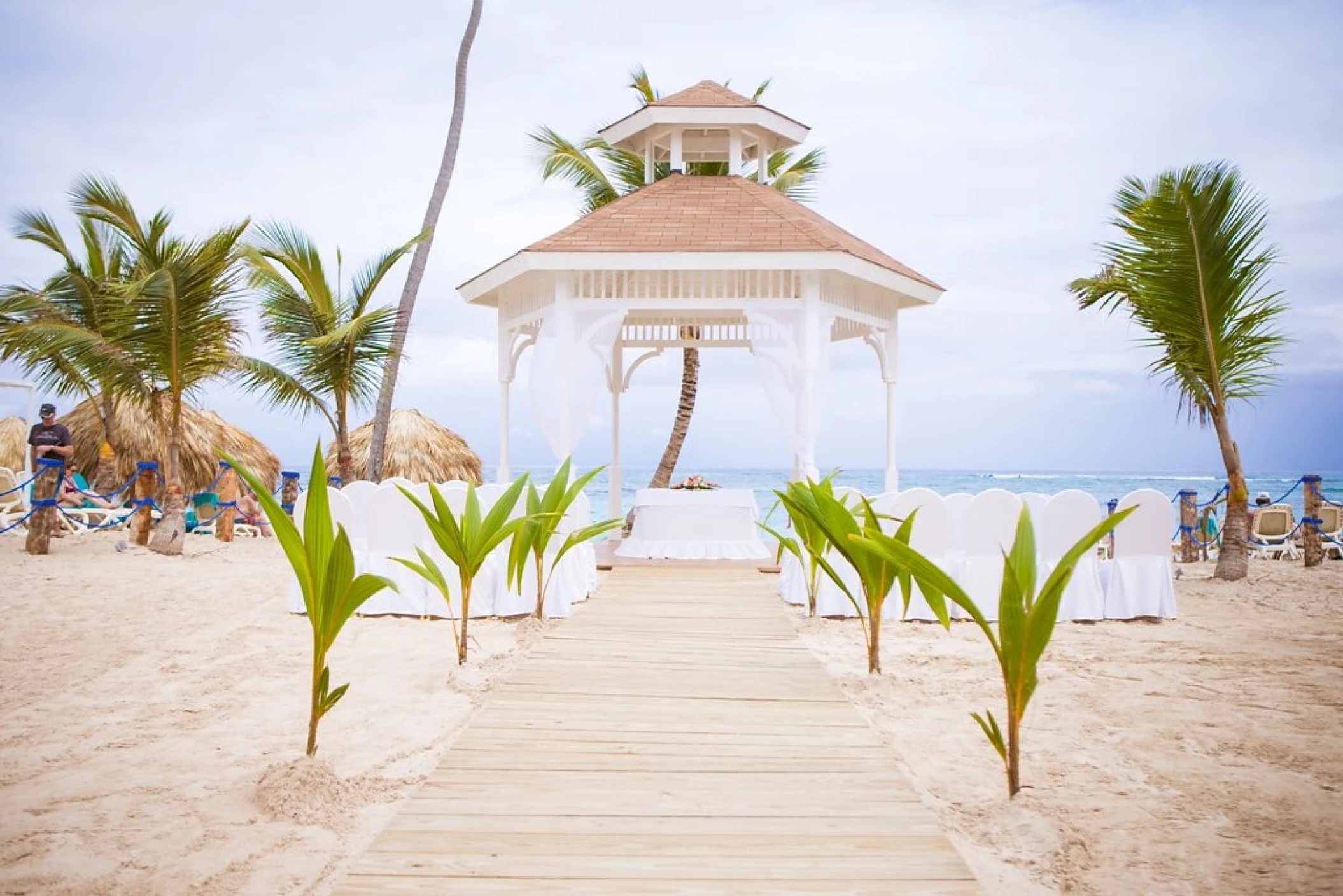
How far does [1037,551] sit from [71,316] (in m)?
15.1

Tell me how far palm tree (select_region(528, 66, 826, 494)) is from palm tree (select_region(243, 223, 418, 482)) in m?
5.65

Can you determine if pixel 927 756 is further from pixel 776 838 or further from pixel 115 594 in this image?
pixel 115 594

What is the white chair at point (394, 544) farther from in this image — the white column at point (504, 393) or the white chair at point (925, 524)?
the white chair at point (925, 524)

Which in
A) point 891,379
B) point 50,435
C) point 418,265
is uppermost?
point 418,265

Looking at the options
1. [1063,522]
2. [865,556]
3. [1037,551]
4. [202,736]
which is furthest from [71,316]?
[1063,522]

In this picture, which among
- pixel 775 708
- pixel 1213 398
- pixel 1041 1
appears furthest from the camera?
pixel 1041 1

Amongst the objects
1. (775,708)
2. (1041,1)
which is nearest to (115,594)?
(775,708)

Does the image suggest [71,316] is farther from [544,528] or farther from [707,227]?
[544,528]

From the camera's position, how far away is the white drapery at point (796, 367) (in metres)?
9.17

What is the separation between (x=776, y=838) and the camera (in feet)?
8.28

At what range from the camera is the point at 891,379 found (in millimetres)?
11055

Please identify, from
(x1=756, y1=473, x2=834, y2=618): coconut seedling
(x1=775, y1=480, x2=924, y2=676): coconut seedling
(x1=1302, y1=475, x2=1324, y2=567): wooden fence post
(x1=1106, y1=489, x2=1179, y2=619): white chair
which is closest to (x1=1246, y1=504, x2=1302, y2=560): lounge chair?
(x1=1302, y1=475, x2=1324, y2=567): wooden fence post

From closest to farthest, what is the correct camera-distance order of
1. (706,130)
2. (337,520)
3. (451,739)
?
1. (451,739)
2. (337,520)
3. (706,130)

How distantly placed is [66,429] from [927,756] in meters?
12.8
